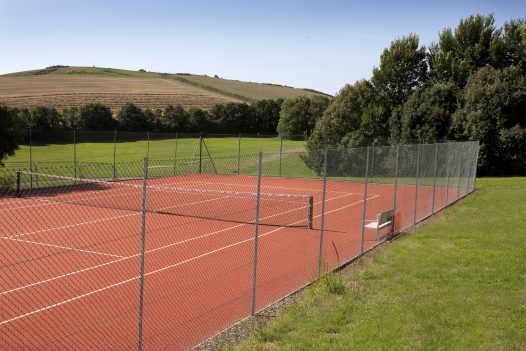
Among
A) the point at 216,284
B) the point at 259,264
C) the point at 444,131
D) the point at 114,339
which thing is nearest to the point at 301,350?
the point at 114,339

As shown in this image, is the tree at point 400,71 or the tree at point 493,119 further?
the tree at point 400,71

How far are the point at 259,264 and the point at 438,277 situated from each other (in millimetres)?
4397

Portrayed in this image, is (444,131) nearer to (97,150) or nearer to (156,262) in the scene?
(97,150)

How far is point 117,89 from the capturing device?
88062mm

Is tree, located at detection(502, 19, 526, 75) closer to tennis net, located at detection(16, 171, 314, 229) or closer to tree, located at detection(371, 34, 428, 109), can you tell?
tree, located at detection(371, 34, 428, 109)

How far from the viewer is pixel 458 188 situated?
25516mm

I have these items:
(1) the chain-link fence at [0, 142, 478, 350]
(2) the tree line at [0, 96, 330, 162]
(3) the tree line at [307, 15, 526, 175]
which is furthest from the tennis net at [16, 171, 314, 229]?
(2) the tree line at [0, 96, 330, 162]

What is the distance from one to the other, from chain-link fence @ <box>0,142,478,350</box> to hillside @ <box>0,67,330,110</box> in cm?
4741

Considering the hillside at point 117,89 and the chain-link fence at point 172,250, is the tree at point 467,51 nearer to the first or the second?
→ the chain-link fence at point 172,250

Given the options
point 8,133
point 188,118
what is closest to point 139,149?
point 188,118

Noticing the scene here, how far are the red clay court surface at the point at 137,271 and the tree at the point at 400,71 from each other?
29.9 meters

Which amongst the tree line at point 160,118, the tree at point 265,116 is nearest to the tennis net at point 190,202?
the tree line at point 160,118

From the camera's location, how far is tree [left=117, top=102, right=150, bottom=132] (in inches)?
2557

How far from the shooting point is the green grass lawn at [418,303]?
24.7 ft
